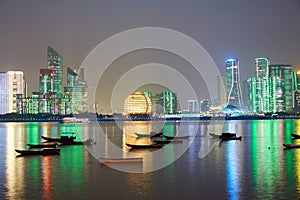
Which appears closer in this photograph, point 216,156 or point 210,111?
point 216,156

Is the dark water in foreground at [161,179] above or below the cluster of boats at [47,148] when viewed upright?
below

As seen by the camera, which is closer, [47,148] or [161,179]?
[161,179]

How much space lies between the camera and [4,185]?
20.3 meters

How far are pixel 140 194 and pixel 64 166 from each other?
10113 millimetres

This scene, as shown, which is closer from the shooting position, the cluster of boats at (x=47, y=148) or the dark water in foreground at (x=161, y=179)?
the dark water in foreground at (x=161, y=179)

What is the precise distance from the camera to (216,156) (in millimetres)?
31969

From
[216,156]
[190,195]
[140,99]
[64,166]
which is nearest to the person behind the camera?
[190,195]

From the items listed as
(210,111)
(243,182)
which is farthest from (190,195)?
(210,111)

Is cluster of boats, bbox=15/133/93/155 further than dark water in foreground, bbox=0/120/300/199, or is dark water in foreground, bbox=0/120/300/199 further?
cluster of boats, bbox=15/133/93/155

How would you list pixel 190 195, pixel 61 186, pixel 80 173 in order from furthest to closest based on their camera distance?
pixel 80 173 → pixel 61 186 → pixel 190 195

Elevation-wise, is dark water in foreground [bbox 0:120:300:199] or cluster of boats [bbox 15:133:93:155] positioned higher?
cluster of boats [bbox 15:133:93:155]

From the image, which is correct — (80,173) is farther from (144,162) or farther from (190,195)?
(190,195)

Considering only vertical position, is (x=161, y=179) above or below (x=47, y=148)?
below

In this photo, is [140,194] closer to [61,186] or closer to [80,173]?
[61,186]
